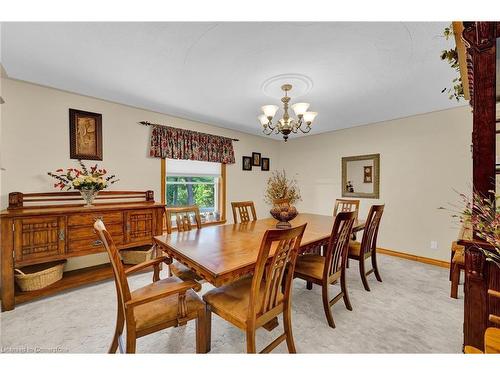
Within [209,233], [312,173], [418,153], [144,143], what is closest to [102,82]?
[144,143]

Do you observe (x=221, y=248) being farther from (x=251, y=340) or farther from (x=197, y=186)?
(x=197, y=186)

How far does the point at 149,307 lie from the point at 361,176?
408 cm

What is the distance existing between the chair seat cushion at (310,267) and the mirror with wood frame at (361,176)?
2.47 meters

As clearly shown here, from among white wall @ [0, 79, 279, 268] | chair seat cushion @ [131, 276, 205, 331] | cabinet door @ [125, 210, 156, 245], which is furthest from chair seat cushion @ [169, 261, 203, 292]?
white wall @ [0, 79, 279, 268]

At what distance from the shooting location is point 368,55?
186 centimetres

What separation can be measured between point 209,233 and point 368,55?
2200 millimetres

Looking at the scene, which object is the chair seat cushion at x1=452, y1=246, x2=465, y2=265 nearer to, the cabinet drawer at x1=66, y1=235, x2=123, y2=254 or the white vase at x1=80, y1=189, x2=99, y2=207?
the cabinet drawer at x1=66, y1=235, x2=123, y2=254

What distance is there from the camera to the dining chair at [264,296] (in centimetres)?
119

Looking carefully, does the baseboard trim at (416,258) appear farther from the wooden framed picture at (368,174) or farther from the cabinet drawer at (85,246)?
the cabinet drawer at (85,246)

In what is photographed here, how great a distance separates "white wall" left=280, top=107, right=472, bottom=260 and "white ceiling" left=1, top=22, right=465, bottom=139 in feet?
1.64

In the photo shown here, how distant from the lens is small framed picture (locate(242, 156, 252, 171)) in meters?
4.68

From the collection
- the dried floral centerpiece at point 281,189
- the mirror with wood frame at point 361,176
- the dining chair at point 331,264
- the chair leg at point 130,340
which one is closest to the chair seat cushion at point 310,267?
the dining chair at point 331,264
